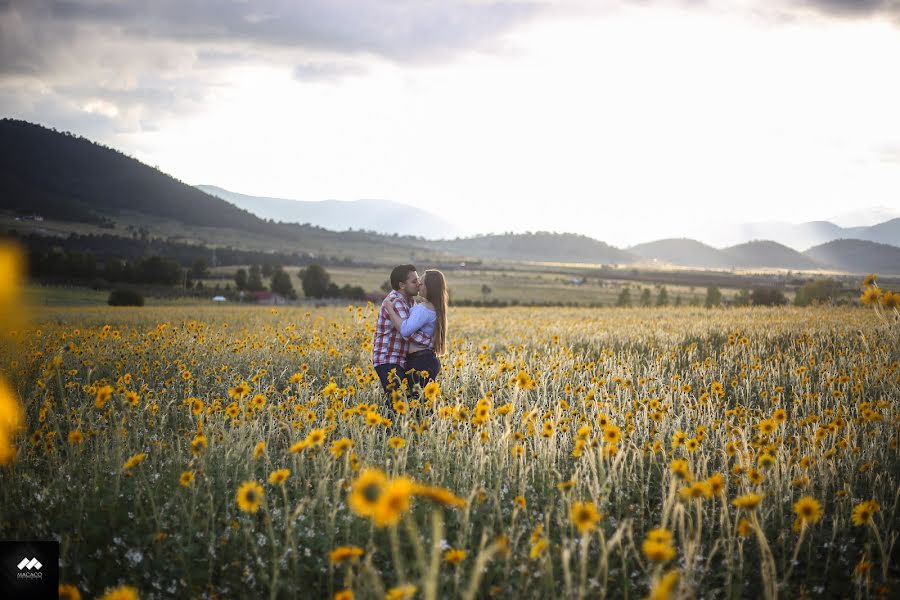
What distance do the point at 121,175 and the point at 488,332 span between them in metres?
213

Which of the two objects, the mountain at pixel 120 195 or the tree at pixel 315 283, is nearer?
the tree at pixel 315 283

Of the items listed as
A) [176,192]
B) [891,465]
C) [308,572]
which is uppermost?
[176,192]

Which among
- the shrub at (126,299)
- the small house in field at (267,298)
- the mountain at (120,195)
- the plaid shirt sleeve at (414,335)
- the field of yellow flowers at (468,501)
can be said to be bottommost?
the small house in field at (267,298)

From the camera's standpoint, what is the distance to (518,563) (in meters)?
3.67

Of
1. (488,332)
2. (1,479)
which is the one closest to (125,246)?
(488,332)

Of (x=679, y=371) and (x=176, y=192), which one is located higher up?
(x=176, y=192)

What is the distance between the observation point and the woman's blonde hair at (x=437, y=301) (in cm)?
722

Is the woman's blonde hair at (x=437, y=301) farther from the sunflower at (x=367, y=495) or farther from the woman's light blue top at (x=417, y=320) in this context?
the sunflower at (x=367, y=495)

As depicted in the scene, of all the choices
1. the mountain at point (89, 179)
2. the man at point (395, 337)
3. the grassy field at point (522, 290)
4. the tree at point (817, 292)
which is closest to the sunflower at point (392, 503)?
the man at point (395, 337)

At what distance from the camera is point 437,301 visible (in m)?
7.23

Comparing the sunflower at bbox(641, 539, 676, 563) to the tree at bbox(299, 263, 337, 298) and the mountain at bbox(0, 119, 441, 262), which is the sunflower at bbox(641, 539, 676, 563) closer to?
the tree at bbox(299, 263, 337, 298)

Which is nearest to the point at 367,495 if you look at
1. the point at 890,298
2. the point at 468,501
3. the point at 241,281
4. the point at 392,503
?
the point at 392,503

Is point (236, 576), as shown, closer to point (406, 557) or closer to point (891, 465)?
point (406, 557)

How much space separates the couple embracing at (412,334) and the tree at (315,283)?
61351 millimetres
